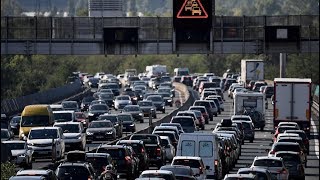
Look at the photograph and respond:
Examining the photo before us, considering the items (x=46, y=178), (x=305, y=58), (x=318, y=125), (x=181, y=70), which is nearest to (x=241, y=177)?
(x=46, y=178)

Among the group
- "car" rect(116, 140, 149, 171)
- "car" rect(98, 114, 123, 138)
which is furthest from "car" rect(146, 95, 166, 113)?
"car" rect(116, 140, 149, 171)

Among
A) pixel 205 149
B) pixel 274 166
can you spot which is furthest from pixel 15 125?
pixel 274 166

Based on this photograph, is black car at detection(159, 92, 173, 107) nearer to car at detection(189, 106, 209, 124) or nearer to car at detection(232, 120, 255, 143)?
car at detection(189, 106, 209, 124)

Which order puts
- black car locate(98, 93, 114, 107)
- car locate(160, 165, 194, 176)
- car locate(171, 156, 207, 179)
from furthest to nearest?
black car locate(98, 93, 114, 107) → car locate(171, 156, 207, 179) → car locate(160, 165, 194, 176)

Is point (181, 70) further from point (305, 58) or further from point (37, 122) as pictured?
point (37, 122)

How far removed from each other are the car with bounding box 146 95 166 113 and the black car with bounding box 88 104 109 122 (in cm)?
1473

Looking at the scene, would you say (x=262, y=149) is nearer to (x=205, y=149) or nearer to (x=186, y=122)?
(x=186, y=122)

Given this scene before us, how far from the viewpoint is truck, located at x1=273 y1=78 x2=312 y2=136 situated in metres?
67.1

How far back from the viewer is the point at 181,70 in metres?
163

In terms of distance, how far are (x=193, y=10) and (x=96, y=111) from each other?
28.9 metres

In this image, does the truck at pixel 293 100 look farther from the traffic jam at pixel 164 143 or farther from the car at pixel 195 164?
the car at pixel 195 164

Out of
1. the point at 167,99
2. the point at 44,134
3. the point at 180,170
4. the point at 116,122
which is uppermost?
the point at 180,170

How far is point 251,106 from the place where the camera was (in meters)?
76.9

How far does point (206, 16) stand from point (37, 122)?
1109 cm
